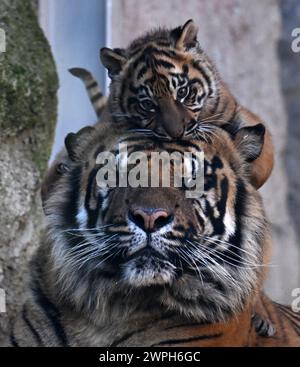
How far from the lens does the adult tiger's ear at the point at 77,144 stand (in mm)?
3609

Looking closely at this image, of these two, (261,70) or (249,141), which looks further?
(261,70)

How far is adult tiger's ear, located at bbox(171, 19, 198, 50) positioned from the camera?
3883 mm

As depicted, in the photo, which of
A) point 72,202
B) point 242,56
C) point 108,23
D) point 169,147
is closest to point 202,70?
point 169,147

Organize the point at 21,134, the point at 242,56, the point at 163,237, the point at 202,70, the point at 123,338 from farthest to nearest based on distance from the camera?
the point at 242,56 < the point at 21,134 < the point at 202,70 < the point at 123,338 < the point at 163,237

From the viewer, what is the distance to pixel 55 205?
3.56 m

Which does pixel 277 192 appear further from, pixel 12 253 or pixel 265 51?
pixel 12 253

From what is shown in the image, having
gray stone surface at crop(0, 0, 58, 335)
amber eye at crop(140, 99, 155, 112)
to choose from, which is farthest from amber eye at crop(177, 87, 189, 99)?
gray stone surface at crop(0, 0, 58, 335)

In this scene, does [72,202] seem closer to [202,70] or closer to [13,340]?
[13,340]

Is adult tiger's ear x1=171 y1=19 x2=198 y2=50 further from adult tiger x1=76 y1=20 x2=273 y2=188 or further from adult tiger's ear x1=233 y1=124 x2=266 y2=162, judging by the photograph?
adult tiger's ear x1=233 y1=124 x2=266 y2=162

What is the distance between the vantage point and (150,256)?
313 centimetres

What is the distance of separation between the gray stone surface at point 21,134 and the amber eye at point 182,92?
34.9 inches

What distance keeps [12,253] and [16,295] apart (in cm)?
19

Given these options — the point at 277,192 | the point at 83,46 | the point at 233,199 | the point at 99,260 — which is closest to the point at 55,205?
the point at 99,260

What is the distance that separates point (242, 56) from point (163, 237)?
12.3ft
